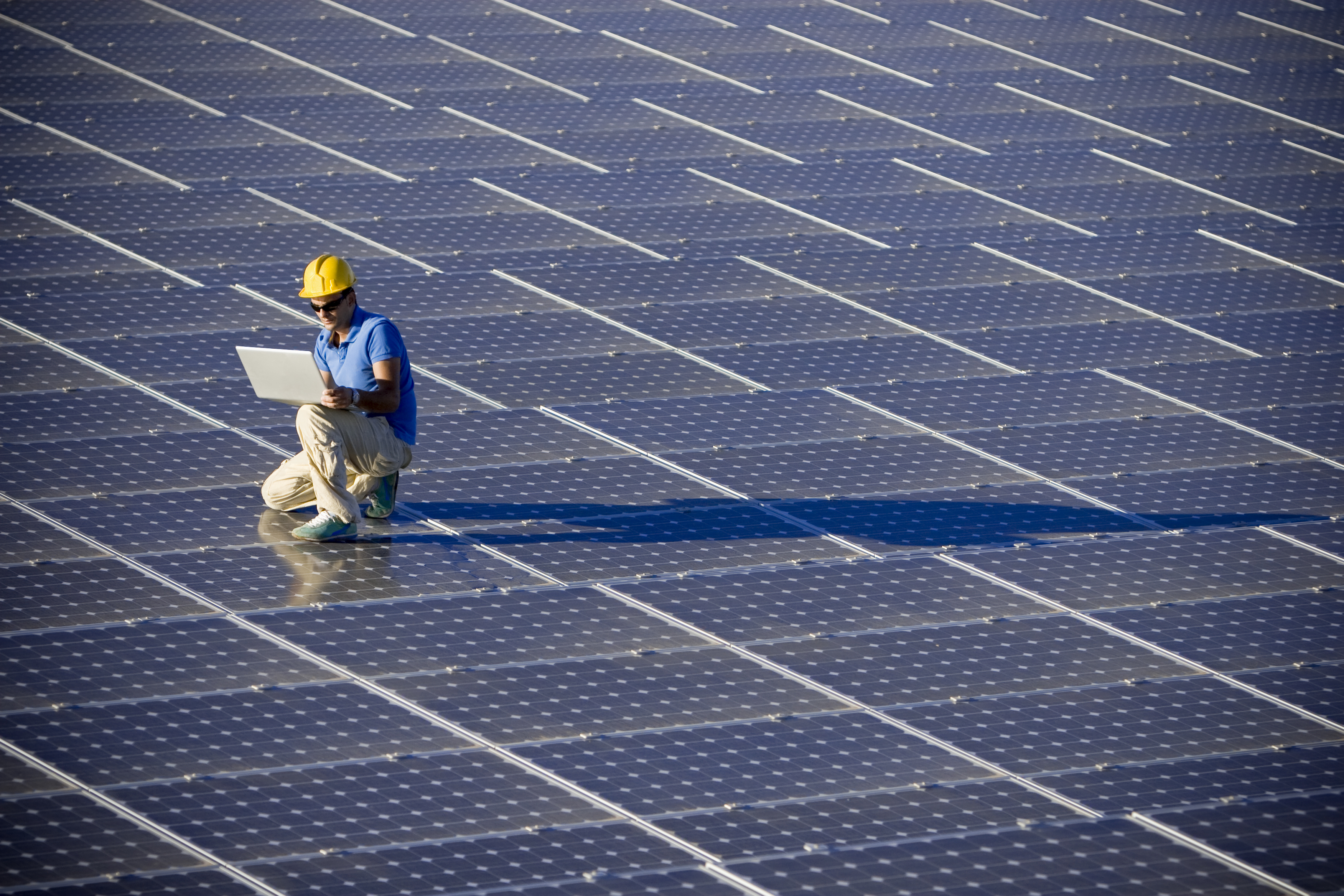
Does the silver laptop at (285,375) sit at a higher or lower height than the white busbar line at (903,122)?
lower

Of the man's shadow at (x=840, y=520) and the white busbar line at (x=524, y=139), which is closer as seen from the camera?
the man's shadow at (x=840, y=520)

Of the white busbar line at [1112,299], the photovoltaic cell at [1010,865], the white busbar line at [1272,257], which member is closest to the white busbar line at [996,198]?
the white busbar line at [1112,299]

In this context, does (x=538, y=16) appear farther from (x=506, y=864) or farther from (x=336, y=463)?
(x=506, y=864)

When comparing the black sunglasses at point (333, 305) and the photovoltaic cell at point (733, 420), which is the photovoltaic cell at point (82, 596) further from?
the photovoltaic cell at point (733, 420)

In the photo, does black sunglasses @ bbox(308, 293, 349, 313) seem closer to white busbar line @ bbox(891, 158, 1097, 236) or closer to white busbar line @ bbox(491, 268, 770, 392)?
white busbar line @ bbox(491, 268, 770, 392)

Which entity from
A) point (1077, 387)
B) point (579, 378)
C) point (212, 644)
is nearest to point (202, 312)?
point (579, 378)

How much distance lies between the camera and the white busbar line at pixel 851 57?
22844 mm

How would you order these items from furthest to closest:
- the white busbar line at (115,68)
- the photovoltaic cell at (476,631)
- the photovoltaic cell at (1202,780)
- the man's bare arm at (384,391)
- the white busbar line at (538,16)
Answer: the white busbar line at (538,16), the white busbar line at (115,68), the man's bare arm at (384,391), the photovoltaic cell at (476,631), the photovoltaic cell at (1202,780)

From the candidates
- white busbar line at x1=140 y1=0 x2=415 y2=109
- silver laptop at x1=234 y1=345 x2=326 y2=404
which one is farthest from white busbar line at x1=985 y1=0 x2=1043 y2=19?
silver laptop at x1=234 y1=345 x2=326 y2=404

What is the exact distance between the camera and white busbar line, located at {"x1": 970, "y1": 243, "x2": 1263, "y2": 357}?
54.0 ft

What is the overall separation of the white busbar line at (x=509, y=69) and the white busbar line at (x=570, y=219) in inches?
113

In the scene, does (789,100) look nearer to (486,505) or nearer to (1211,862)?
(486,505)

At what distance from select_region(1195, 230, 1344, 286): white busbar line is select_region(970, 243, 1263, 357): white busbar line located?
2115mm

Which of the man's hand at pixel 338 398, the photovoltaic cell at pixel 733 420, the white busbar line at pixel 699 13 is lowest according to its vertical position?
the photovoltaic cell at pixel 733 420
